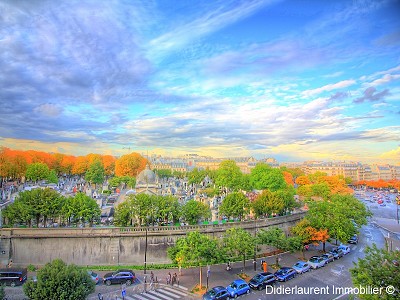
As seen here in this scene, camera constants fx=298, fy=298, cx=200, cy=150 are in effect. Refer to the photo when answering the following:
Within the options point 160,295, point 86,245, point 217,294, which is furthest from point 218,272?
point 86,245

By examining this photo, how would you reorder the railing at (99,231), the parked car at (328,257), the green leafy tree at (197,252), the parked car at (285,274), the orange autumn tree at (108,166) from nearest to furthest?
the green leafy tree at (197,252)
the parked car at (285,274)
the railing at (99,231)
the parked car at (328,257)
the orange autumn tree at (108,166)

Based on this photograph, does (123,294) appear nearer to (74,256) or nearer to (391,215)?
(74,256)

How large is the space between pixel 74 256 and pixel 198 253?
14.1 metres

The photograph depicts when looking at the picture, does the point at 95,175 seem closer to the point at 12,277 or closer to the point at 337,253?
the point at 12,277

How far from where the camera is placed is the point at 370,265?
52.7 feet

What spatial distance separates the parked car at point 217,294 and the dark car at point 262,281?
3.05 meters

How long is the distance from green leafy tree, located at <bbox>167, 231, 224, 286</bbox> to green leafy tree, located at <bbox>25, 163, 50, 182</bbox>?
169 ft

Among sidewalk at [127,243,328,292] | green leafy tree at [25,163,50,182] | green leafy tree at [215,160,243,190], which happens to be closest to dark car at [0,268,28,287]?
sidewalk at [127,243,328,292]

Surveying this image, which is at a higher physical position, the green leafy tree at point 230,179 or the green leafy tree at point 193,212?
the green leafy tree at point 230,179

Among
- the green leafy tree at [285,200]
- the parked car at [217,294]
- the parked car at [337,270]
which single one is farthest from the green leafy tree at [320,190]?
the parked car at [217,294]

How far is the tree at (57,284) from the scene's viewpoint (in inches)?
718

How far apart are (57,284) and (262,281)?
51.1 feet

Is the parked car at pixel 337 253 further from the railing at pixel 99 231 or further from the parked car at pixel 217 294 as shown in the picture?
the parked car at pixel 217 294

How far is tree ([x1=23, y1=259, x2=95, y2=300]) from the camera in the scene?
59.8 feet
